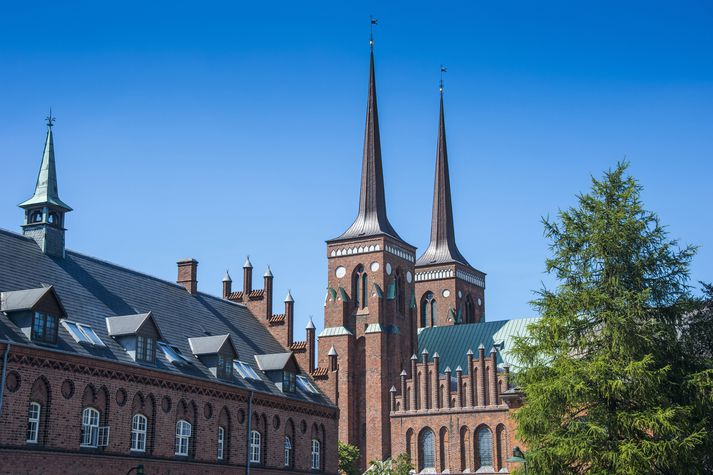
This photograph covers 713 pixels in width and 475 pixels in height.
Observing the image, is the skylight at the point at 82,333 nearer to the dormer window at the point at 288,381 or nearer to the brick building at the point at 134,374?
the brick building at the point at 134,374

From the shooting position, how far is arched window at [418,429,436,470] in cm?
7462

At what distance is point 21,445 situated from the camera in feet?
103

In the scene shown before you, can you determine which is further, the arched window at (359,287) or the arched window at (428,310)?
the arched window at (428,310)

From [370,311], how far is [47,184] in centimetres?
4170

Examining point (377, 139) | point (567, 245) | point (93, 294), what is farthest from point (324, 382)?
point (377, 139)

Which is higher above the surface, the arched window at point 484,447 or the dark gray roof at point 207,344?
the dark gray roof at point 207,344

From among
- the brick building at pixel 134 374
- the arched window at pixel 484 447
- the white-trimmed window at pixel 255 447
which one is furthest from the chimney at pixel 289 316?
the arched window at pixel 484 447

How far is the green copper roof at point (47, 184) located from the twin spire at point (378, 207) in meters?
42.8

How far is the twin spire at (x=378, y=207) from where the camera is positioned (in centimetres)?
8356

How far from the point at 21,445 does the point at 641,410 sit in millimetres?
20509

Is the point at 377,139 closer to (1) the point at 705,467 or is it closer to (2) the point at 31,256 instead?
(2) the point at 31,256

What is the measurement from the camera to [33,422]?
32344 mm

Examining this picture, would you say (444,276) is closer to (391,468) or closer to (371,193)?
(371,193)

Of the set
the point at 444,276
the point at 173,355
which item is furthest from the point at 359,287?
the point at 173,355
